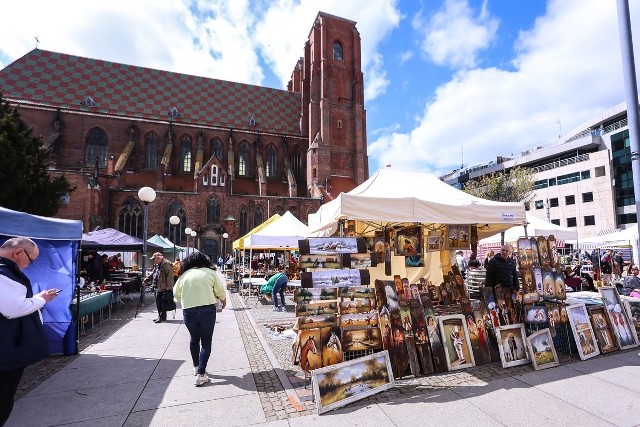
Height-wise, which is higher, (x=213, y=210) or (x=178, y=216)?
(x=213, y=210)

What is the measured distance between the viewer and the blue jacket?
2.79 metres

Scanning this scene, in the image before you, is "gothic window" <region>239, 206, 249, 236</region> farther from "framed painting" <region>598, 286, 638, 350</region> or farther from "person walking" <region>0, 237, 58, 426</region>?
"person walking" <region>0, 237, 58, 426</region>

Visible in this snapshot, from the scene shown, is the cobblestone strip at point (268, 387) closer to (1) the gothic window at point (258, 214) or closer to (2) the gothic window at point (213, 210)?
(2) the gothic window at point (213, 210)

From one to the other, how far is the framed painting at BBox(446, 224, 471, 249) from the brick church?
29.6 m

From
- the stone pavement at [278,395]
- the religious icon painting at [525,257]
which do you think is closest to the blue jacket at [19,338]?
the stone pavement at [278,395]

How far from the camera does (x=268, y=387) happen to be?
448 centimetres

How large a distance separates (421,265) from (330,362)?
4.66m

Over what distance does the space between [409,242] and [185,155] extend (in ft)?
123

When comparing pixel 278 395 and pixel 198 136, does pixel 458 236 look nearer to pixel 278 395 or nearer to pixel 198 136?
pixel 278 395

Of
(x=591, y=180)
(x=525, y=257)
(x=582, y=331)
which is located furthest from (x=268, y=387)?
(x=591, y=180)

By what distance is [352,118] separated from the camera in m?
41.2

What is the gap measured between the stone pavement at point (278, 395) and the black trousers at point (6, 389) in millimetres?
770

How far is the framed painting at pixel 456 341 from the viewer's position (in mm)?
4957

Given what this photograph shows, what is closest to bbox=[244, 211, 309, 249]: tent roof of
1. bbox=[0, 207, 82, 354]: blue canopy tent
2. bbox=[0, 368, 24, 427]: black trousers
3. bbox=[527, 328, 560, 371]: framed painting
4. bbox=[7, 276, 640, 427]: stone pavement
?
bbox=[7, 276, 640, 427]: stone pavement
